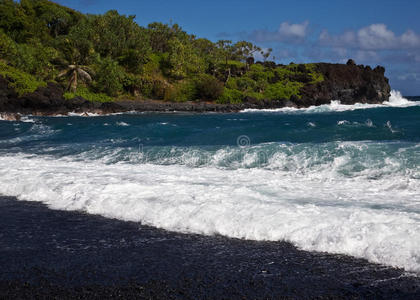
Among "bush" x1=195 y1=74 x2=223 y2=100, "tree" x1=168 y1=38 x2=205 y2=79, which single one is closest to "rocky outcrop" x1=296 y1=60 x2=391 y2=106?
"bush" x1=195 y1=74 x2=223 y2=100

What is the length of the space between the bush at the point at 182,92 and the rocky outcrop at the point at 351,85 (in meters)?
20.0

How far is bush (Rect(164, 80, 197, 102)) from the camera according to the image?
58562 millimetres

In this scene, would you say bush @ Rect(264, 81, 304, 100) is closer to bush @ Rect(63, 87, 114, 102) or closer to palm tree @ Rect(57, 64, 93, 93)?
bush @ Rect(63, 87, 114, 102)

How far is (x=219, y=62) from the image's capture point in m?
69.9

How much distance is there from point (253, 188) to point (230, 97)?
171 ft

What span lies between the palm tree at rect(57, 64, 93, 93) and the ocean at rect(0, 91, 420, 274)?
1413 inches

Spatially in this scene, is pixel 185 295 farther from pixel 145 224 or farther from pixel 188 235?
pixel 145 224

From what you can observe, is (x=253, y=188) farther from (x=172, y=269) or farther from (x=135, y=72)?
(x=135, y=72)

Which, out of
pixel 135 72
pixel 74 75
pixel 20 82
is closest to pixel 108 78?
pixel 74 75

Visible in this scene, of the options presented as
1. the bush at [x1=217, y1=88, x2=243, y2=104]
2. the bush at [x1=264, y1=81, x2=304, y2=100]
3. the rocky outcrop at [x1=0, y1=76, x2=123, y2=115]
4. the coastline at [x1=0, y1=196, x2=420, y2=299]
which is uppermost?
the bush at [x1=264, y1=81, x2=304, y2=100]

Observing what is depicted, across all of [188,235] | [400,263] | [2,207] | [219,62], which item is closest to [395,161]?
[400,263]

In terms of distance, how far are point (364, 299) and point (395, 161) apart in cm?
739

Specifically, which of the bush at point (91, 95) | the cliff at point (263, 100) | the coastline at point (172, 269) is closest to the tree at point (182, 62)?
the cliff at point (263, 100)

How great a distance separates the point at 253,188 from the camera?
8125 mm
